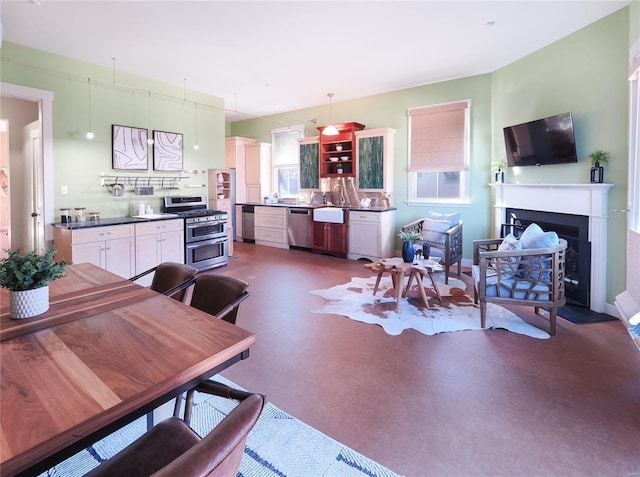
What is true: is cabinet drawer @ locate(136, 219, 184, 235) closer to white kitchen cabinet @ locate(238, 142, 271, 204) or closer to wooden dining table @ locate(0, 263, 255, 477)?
wooden dining table @ locate(0, 263, 255, 477)

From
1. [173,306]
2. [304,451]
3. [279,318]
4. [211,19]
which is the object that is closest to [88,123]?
[211,19]

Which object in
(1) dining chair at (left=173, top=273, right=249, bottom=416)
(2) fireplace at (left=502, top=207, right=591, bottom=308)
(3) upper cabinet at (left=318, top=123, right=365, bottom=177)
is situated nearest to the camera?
(1) dining chair at (left=173, top=273, right=249, bottom=416)

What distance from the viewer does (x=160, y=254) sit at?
16.9 ft

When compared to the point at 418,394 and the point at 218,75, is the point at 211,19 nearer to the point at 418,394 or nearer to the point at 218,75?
the point at 218,75

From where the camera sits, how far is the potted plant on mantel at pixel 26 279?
4.84 ft

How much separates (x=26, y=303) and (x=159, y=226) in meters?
3.77

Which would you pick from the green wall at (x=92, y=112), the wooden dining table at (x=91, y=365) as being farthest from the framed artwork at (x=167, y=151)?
the wooden dining table at (x=91, y=365)

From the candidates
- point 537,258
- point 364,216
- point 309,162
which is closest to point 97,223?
point 364,216

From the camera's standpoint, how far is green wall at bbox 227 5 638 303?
3.71 metres

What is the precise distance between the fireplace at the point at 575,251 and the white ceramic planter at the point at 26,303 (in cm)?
471

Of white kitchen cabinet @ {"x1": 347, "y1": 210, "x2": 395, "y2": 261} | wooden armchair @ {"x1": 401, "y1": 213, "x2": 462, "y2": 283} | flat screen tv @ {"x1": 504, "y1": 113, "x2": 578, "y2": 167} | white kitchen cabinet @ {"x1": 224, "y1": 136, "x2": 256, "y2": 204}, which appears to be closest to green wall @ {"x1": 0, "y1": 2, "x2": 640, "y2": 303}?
flat screen tv @ {"x1": 504, "y1": 113, "x2": 578, "y2": 167}

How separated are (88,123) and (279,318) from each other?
375 centimetres

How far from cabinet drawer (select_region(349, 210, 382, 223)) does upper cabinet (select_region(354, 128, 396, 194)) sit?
640mm

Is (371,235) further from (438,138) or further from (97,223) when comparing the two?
(97,223)
